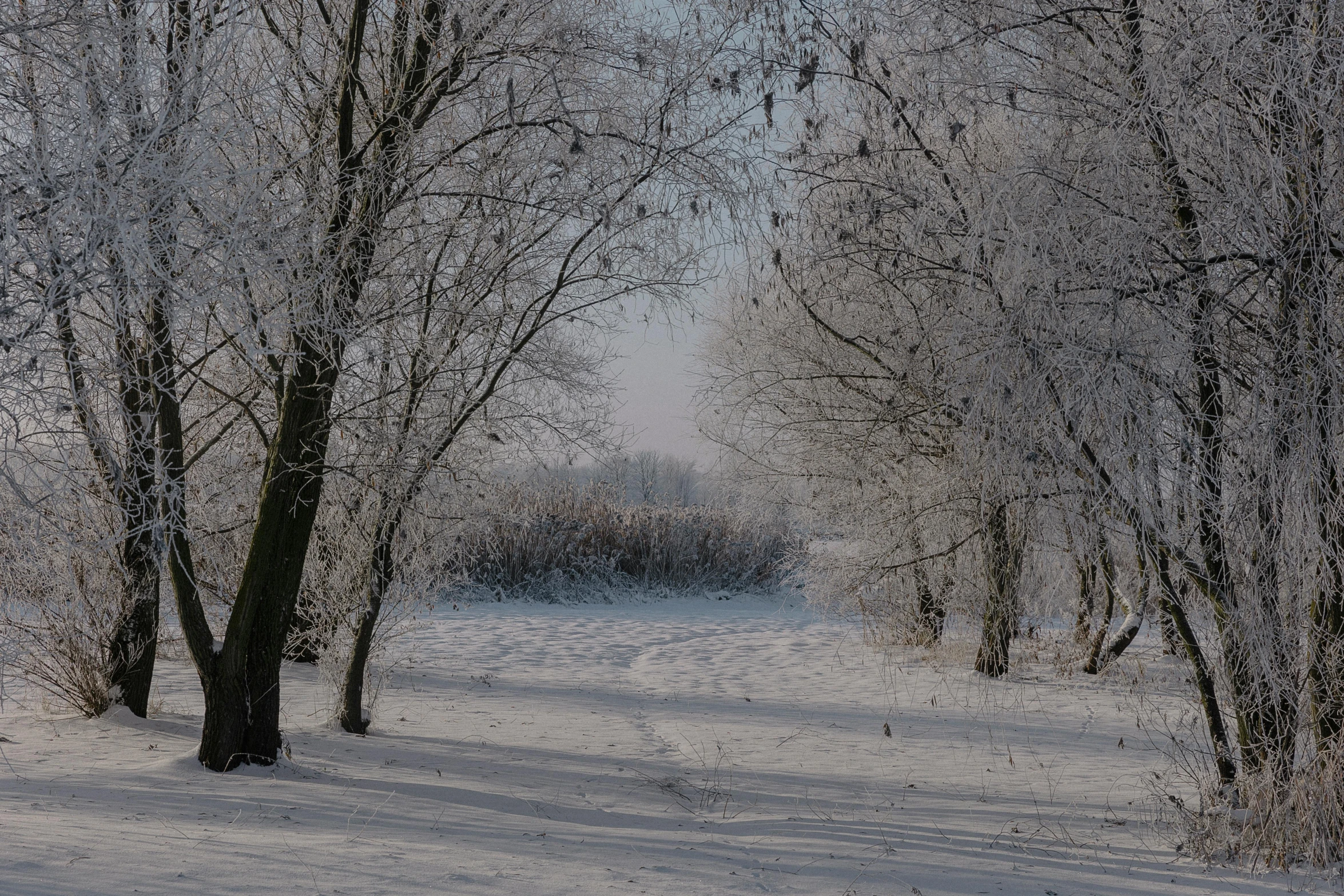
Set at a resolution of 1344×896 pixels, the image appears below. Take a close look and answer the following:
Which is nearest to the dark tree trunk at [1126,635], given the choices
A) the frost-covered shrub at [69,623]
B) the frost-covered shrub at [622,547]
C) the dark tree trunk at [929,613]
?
the dark tree trunk at [929,613]

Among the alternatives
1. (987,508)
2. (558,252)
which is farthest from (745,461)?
(558,252)

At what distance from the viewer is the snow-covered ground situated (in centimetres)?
399

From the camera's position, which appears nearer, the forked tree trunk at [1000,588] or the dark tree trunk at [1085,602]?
the forked tree trunk at [1000,588]

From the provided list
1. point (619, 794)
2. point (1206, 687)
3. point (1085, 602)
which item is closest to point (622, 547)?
point (1085, 602)

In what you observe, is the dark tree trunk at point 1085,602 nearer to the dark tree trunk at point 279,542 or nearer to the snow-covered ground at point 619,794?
the snow-covered ground at point 619,794

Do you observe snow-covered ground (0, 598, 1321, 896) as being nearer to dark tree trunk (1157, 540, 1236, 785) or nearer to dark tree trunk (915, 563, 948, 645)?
dark tree trunk (1157, 540, 1236, 785)

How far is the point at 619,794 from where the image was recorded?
5.64 m

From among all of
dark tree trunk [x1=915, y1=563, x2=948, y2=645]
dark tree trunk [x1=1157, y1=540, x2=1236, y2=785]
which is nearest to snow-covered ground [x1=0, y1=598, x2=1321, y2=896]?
dark tree trunk [x1=1157, y1=540, x2=1236, y2=785]

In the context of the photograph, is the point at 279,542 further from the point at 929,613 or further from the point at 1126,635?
the point at 1126,635

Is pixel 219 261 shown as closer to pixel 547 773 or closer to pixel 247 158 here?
pixel 247 158

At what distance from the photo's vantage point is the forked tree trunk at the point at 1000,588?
8211 mm

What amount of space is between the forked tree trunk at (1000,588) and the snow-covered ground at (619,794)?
0.25 m

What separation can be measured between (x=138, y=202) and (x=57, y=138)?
0.32m

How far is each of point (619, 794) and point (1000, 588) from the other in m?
4.54
